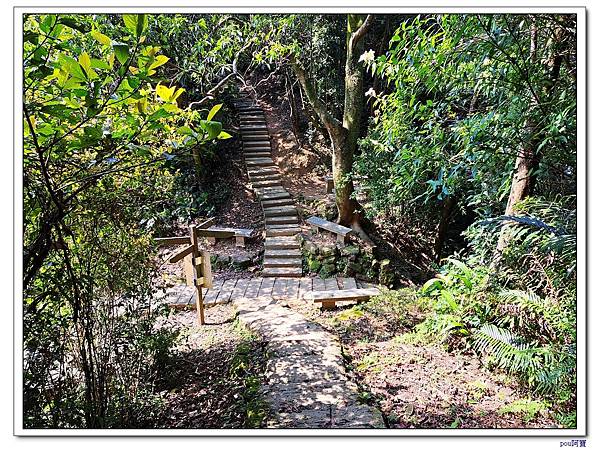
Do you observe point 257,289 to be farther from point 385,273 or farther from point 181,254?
point 181,254

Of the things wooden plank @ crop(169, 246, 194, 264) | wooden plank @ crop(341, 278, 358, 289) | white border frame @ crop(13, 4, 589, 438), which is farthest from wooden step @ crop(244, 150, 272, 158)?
white border frame @ crop(13, 4, 589, 438)

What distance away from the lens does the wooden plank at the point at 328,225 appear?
20.1 feet

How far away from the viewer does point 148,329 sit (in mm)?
2787

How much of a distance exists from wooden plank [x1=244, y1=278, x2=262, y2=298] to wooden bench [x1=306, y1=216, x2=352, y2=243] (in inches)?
50.3

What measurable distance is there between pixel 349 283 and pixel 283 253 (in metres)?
1.16

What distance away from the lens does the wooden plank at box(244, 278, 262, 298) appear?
5030 mm

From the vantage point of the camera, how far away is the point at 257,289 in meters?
5.25

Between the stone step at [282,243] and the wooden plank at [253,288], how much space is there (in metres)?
0.73

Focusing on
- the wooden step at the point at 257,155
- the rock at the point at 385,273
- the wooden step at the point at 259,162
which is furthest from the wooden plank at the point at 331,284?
the wooden step at the point at 257,155

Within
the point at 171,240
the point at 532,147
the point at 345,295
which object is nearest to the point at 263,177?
the point at 345,295

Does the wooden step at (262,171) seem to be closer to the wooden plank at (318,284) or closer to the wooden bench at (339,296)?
the wooden plank at (318,284)
